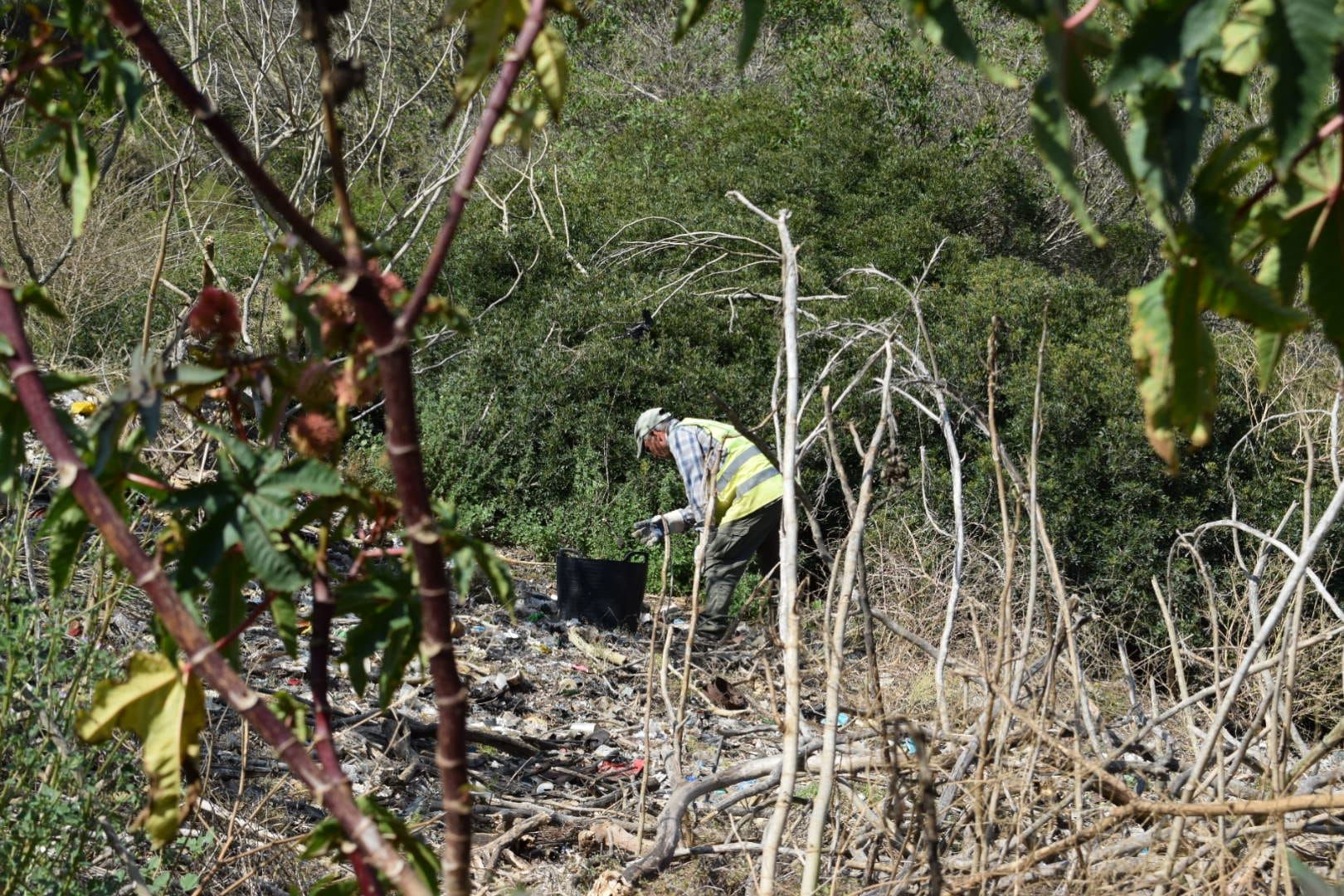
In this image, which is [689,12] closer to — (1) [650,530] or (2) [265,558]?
(2) [265,558]

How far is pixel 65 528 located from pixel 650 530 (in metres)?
7.67

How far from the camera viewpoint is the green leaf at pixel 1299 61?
2.50ft

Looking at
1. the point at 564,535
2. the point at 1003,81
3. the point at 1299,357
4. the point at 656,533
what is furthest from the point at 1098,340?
the point at 1003,81

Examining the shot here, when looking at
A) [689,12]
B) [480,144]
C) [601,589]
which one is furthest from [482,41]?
[601,589]

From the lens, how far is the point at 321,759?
1.13 m

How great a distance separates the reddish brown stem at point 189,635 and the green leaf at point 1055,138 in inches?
28.6

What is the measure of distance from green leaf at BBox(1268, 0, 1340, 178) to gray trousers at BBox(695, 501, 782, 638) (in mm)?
7160

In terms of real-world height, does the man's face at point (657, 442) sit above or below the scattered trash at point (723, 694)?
above

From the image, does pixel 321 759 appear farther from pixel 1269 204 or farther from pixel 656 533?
pixel 656 533

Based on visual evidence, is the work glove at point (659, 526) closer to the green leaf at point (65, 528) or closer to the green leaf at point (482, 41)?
the green leaf at point (65, 528)

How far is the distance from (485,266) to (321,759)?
1099cm

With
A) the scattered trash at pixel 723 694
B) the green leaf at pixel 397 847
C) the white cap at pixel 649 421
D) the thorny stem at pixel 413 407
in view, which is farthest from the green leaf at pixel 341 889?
the white cap at pixel 649 421

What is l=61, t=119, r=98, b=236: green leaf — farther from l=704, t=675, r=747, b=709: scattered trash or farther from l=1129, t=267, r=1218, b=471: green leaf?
l=704, t=675, r=747, b=709: scattered trash

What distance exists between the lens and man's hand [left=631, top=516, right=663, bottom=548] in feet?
27.5
